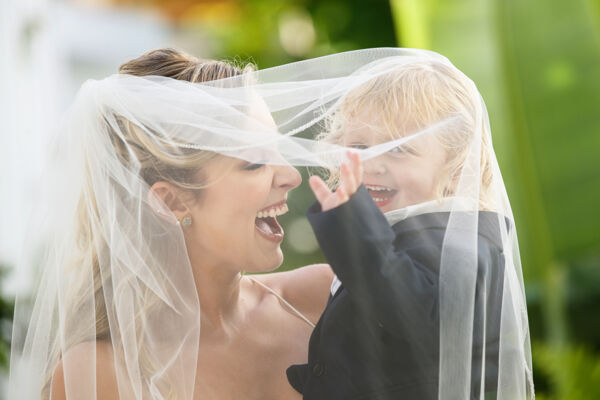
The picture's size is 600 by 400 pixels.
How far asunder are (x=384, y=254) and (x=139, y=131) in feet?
1.46

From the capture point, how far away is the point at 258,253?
1.07m

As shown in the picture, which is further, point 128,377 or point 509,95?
point 509,95

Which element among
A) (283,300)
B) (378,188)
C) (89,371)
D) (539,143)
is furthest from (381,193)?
(539,143)

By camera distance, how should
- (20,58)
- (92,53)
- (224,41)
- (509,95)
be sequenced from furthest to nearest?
(92,53)
(224,41)
(20,58)
(509,95)

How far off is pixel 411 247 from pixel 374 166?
0.45ft

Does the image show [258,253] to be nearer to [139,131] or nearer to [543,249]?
[139,131]

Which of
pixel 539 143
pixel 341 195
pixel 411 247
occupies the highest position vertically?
pixel 341 195

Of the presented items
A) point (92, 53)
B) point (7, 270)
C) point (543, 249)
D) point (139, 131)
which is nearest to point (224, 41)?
point (92, 53)

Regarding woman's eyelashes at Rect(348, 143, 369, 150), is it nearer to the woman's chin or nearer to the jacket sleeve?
the jacket sleeve

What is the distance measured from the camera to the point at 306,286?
3.68 feet

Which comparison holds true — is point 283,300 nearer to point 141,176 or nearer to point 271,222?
point 271,222

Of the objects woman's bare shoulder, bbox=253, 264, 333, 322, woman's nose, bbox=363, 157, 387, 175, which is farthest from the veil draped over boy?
woman's bare shoulder, bbox=253, 264, 333, 322

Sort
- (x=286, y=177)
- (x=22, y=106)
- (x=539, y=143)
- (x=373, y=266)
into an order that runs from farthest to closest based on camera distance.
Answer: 1. (x=22, y=106)
2. (x=539, y=143)
3. (x=286, y=177)
4. (x=373, y=266)

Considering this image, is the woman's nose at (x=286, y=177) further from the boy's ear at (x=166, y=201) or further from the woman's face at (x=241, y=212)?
the boy's ear at (x=166, y=201)
